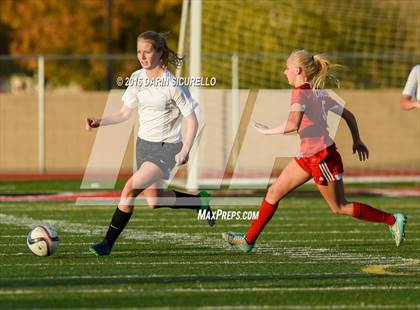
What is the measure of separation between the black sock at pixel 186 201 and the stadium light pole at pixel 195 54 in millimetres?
6811

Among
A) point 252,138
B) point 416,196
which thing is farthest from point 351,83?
point 416,196

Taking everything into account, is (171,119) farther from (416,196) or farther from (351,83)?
(351,83)

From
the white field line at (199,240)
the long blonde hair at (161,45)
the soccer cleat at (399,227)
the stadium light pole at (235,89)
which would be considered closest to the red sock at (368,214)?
the soccer cleat at (399,227)

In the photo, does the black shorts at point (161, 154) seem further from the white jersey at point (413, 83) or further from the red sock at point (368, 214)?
the white jersey at point (413, 83)

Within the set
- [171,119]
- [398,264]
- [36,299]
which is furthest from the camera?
[171,119]

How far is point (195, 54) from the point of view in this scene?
18.7m

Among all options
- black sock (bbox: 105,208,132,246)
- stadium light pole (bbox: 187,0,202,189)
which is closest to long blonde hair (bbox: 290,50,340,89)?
black sock (bbox: 105,208,132,246)

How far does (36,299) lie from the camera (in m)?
8.23

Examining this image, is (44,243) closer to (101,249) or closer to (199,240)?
(101,249)

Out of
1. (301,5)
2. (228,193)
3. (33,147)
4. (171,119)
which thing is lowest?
(33,147)

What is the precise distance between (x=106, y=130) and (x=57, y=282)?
16.8m

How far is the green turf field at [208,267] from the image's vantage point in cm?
831

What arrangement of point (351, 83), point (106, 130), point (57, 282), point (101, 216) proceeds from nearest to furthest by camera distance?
point (57, 282) < point (101, 216) < point (106, 130) < point (351, 83)

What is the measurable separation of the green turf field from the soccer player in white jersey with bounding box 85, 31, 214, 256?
51 centimetres
